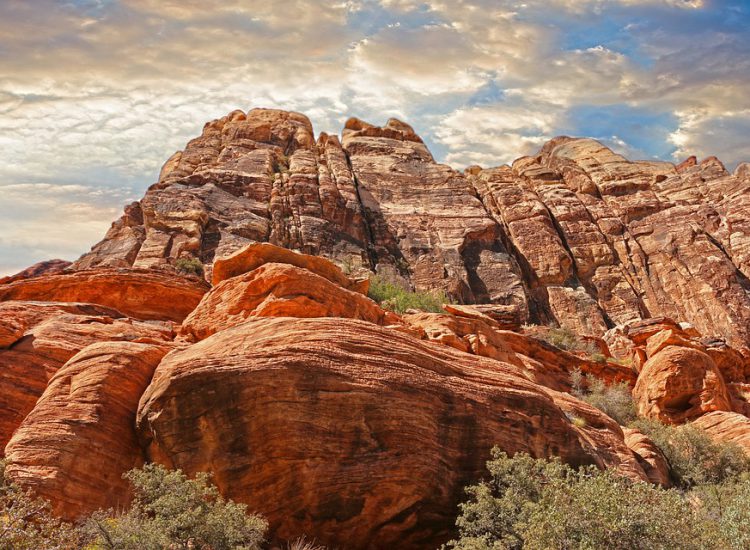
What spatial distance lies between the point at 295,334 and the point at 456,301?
1731 inches

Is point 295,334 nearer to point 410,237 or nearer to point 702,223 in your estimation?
point 410,237

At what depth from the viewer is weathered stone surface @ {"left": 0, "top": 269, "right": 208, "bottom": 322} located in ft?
88.4

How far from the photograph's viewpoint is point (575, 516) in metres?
12.3

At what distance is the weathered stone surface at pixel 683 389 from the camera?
30328mm

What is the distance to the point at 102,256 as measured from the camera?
54.3m

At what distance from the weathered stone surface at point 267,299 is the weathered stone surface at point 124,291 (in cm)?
556

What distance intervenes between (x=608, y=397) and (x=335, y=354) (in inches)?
847

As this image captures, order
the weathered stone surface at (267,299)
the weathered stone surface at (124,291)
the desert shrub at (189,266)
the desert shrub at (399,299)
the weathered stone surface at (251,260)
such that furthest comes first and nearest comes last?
1. the desert shrub at (189,266)
2. the desert shrub at (399,299)
3. the weathered stone surface at (124,291)
4. the weathered stone surface at (251,260)
5. the weathered stone surface at (267,299)

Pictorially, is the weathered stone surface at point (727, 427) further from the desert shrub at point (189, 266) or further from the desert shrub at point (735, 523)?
the desert shrub at point (189, 266)

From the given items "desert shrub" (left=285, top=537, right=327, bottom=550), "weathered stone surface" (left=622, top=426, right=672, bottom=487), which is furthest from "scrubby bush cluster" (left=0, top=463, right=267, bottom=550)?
"weathered stone surface" (left=622, top=426, right=672, bottom=487)

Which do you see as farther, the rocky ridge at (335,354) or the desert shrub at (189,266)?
the desert shrub at (189,266)

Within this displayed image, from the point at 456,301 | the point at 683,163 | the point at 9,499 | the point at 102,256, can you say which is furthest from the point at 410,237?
the point at 9,499

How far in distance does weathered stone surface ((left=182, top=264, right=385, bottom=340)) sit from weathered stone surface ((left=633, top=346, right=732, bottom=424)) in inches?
659

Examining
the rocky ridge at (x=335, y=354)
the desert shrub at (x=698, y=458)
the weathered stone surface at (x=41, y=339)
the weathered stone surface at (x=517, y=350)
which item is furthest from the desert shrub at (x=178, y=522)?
the desert shrub at (x=698, y=458)
